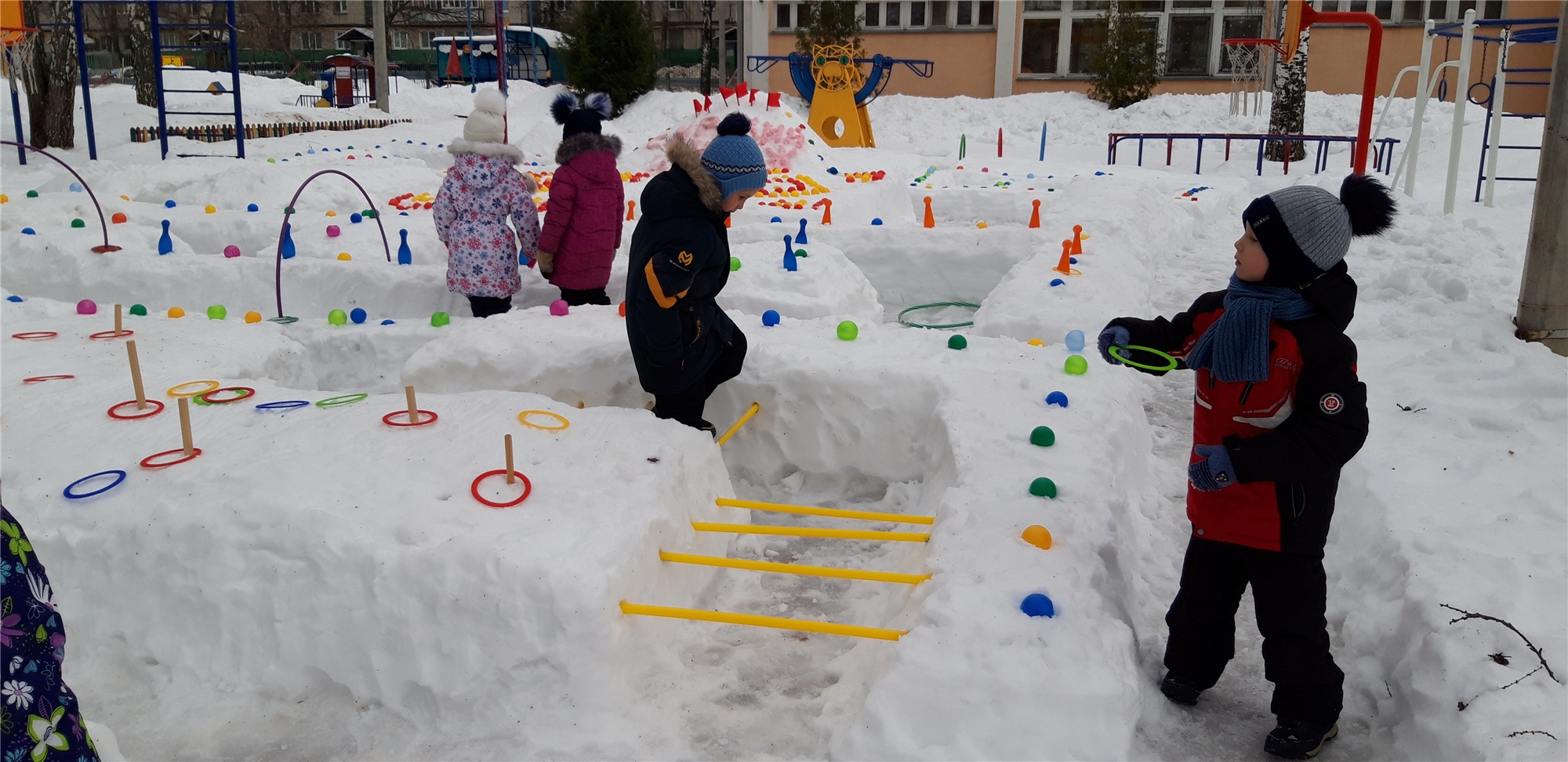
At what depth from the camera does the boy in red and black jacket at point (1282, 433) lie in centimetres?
262

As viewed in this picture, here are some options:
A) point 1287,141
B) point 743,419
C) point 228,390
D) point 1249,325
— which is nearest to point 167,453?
point 228,390

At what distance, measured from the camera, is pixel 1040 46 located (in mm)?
27812

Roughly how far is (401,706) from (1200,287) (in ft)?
25.0

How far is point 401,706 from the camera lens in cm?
311

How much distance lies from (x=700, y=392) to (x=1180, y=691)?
7.80 feet

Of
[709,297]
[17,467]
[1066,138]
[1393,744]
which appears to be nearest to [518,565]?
[709,297]

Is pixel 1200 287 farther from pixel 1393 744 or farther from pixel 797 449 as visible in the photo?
pixel 1393 744

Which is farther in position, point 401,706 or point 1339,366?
point 401,706

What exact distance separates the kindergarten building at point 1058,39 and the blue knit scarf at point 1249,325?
25.9 meters

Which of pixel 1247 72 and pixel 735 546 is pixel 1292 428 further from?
pixel 1247 72

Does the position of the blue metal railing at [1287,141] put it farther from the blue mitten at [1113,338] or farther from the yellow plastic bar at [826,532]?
the yellow plastic bar at [826,532]

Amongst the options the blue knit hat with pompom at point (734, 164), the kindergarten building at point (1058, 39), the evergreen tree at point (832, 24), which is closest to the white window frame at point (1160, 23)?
the kindergarten building at point (1058, 39)

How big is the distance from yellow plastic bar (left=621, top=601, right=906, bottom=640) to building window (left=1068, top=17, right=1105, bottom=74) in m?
26.9

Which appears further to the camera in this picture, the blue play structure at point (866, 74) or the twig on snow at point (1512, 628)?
the blue play structure at point (866, 74)
